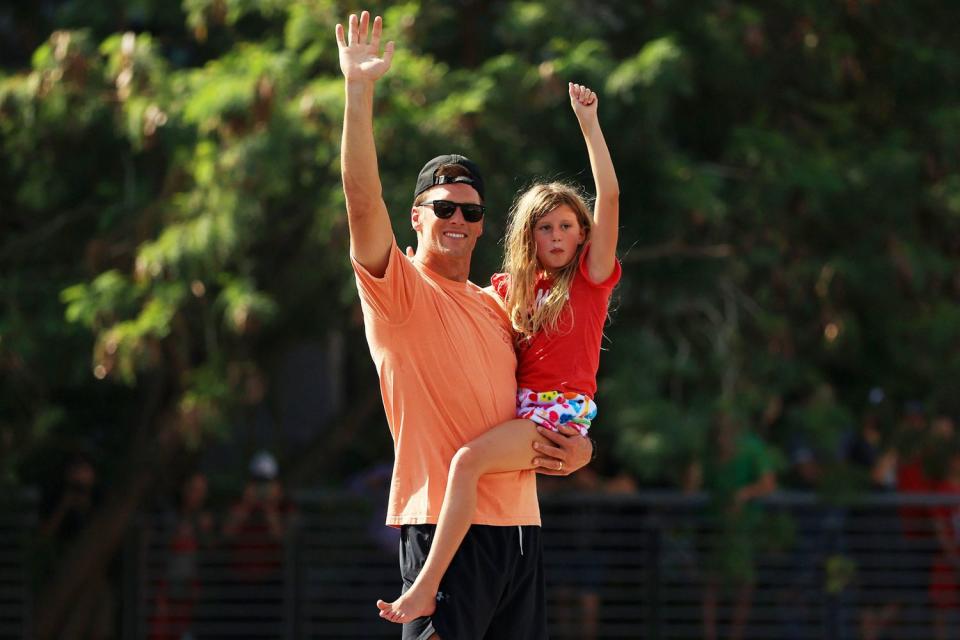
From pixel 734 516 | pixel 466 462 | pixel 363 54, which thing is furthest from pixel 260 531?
pixel 363 54

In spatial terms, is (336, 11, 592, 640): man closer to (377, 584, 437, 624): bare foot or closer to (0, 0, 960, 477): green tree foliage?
(377, 584, 437, 624): bare foot

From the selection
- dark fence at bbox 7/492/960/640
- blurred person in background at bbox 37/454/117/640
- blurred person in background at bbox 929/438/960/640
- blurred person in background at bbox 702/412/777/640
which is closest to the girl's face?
blurred person in background at bbox 702/412/777/640

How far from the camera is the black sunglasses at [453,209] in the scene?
4.54m

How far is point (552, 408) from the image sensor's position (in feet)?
15.3

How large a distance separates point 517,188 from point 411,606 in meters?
5.22

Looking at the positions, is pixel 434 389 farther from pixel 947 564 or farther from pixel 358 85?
pixel 947 564

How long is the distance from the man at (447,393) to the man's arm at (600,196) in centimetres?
34

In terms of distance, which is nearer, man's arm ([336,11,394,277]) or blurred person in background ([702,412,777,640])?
man's arm ([336,11,394,277])

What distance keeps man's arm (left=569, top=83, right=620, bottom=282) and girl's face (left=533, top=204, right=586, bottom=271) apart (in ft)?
0.27

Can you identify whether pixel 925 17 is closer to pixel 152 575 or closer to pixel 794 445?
pixel 794 445

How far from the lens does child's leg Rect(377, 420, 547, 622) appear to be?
14.4 ft

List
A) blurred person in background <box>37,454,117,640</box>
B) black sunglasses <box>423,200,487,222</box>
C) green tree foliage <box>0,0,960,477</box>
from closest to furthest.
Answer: black sunglasses <box>423,200,487,222</box>, green tree foliage <box>0,0,960,477</box>, blurred person in background <box>37,454,117,640</box>

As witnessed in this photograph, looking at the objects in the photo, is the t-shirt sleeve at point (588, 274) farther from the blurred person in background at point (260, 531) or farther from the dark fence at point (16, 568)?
the dark fence at point (16, 568)

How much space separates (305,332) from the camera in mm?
11102
